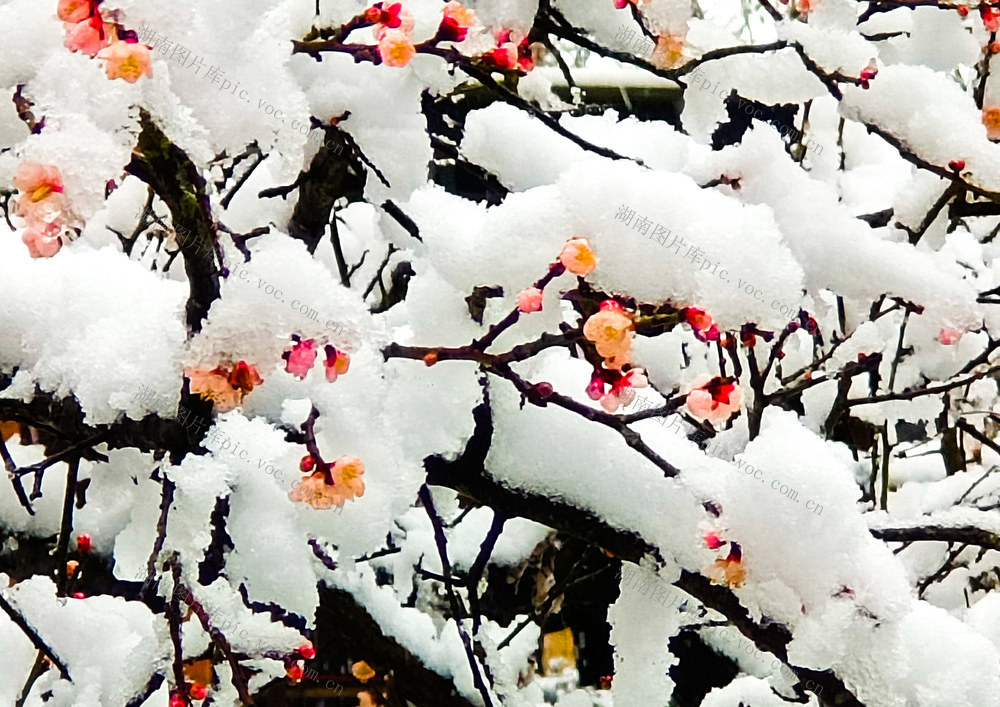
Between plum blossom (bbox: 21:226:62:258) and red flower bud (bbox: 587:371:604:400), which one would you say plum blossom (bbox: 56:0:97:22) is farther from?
red flower bud (bbox: 587:371:604:400)

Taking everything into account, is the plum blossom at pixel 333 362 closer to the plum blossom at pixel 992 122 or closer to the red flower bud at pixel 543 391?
the red flower bud at pixel 543 391

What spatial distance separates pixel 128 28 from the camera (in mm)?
568

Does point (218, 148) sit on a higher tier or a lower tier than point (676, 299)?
higher

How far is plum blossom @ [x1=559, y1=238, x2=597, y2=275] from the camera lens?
679mm

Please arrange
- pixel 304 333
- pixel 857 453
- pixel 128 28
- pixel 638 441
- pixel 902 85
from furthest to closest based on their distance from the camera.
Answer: pixel 857 453 → pixel 902 85 → pixel 638 441 → pixel 304 333 → pixel 128 28

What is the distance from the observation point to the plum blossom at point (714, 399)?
794mm

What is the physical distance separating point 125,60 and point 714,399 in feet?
1.89

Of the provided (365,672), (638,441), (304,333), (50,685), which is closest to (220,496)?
(304,333)

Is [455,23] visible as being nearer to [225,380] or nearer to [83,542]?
[225,380]

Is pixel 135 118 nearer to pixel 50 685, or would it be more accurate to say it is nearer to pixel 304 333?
pixel 304 333

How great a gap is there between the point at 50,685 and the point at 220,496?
1.16 metres

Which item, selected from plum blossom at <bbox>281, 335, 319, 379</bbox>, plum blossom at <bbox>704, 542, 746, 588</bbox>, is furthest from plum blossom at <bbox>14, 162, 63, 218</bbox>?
plum blossom at <bbox>704, 542, 746, 588</bbox>

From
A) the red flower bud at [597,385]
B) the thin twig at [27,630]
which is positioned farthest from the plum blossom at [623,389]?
the thin twig at [27,630]

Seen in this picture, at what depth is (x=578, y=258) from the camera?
681 millimetres
